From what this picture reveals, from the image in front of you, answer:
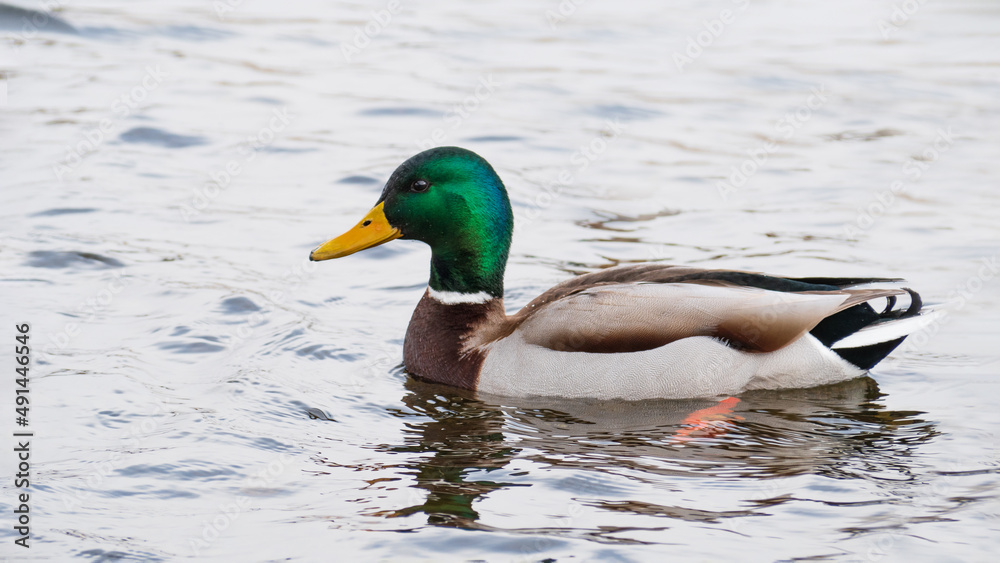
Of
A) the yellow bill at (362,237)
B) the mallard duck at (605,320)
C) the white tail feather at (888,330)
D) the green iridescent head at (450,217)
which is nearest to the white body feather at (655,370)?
the mallard duck at (605,320)

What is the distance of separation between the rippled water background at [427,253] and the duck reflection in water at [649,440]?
0.02m

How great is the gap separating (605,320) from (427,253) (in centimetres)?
292

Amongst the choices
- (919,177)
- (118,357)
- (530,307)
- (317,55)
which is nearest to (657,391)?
(530,307)

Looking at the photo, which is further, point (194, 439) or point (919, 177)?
point (919, 177)

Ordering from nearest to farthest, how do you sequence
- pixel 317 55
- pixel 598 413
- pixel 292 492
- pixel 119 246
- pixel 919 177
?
pixel 292 492, pixel 598 413, pixel 119 246, pixel 919 177, pixel 317 55

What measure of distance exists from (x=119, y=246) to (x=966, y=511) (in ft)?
19.2

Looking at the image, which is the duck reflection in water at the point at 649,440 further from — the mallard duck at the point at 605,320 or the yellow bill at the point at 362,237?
the yellow bill at the point at 362,237

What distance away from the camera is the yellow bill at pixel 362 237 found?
653 cm

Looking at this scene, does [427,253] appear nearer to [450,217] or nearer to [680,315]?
[450,217]

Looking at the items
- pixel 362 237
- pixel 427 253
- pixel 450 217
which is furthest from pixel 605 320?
pixel 427 253

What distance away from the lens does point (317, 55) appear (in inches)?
558

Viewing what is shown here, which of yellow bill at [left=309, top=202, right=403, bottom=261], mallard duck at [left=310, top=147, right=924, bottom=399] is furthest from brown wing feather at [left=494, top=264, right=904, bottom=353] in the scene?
yellow bill at [left=309, top=202, right=403, bottom=261]

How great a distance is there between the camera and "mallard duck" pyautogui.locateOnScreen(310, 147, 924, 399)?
6.16 metres

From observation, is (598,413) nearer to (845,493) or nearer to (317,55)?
(845,493)
